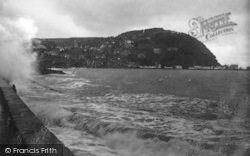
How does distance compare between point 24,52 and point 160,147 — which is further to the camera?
point 24,52

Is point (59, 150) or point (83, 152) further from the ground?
point (59, 150)

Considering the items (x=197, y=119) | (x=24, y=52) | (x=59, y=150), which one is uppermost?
(x=24, y=52)

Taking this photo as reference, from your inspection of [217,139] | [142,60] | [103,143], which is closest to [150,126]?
[217,139]

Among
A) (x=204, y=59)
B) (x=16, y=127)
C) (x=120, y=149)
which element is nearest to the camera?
(x=16, y=127)

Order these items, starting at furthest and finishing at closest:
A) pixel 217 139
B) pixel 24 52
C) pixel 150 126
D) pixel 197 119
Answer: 1. pixel 24 52
2. pixel 197 119
3. pixel 150 126
4. pixel 217 139

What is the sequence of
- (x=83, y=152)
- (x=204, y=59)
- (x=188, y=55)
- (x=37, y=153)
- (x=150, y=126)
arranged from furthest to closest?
(x=204, y=59) < (x=188, y=55) < (x=150, y=126) < (x=83, y=152) < (x=37, y=153)

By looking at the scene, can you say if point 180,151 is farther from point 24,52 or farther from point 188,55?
point 188,55

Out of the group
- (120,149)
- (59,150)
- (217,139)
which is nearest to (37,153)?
(59,150)

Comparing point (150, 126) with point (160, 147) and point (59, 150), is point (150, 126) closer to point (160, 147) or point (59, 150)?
point (160, 147)

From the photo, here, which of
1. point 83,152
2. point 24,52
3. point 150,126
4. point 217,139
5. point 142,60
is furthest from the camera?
point 142,60
